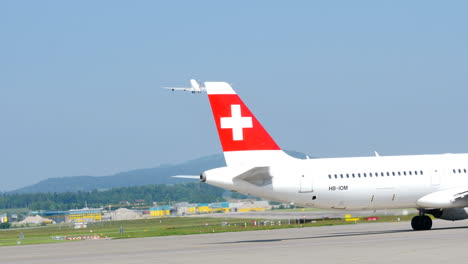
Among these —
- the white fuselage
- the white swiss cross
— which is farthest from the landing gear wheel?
the white swiss cross

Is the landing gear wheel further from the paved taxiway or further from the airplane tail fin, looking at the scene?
the airplane tail fin

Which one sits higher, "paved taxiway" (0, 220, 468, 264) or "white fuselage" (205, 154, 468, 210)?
"white fuselage" (205, 154, 468, 210)

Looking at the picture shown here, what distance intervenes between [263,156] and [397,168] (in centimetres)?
795

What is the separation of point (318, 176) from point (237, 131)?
498 centimetres

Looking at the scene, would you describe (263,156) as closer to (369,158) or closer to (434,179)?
(369,158)

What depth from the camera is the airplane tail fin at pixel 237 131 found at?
1928 inches

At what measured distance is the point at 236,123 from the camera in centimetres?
4922

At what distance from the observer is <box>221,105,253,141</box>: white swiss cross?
49.1 metres

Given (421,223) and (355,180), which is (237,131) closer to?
(355,180)

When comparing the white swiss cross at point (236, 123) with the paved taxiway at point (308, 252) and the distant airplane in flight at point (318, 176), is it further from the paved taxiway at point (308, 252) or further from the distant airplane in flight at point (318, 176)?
the paved taxiway at point (308, 252)

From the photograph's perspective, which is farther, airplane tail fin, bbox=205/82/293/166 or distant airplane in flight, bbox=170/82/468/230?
airplane tail fin, bbox=205/82/293/166

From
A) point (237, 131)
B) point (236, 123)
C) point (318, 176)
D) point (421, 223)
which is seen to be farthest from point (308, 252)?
point (421, 223)

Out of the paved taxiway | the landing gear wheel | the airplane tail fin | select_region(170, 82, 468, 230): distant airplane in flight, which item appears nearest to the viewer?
the paved taxiway

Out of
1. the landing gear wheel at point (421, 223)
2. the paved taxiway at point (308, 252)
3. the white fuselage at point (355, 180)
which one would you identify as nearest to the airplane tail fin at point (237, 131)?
the white fuselage at point (355, 180)
